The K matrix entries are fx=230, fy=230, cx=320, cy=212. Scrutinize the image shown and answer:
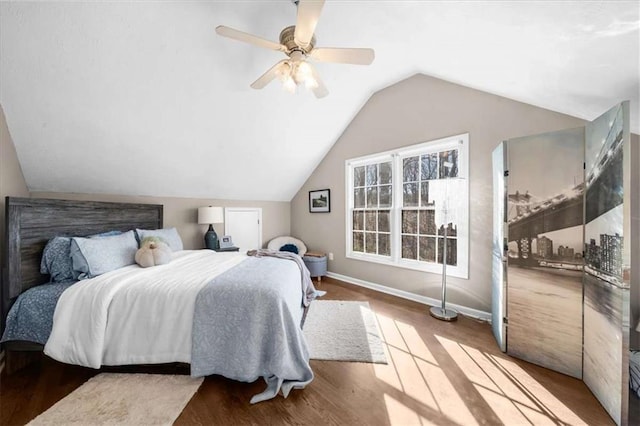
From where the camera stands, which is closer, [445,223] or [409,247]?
[445,223]

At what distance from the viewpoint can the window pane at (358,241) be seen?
12.5 ft

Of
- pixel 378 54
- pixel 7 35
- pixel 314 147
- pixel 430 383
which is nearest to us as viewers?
pixel 7 35

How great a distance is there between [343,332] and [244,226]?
271 centimetres

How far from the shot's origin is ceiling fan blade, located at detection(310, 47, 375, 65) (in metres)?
1.60

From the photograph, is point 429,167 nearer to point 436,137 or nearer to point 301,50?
point 436,137

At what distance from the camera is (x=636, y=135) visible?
177 centimetres

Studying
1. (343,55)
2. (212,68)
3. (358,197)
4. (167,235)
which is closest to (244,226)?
(167,235)

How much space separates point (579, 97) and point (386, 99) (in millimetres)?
2056

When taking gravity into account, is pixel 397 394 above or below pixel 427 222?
below

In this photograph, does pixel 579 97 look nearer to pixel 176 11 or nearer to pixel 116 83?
pixel 176 11

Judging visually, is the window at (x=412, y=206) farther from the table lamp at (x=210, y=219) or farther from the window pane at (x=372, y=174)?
the table lamp at (x=210, y=219)

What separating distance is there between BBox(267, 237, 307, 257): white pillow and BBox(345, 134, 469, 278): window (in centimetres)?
96

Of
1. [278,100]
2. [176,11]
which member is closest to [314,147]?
[278,100]

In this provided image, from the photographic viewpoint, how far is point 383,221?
357 centimetres
